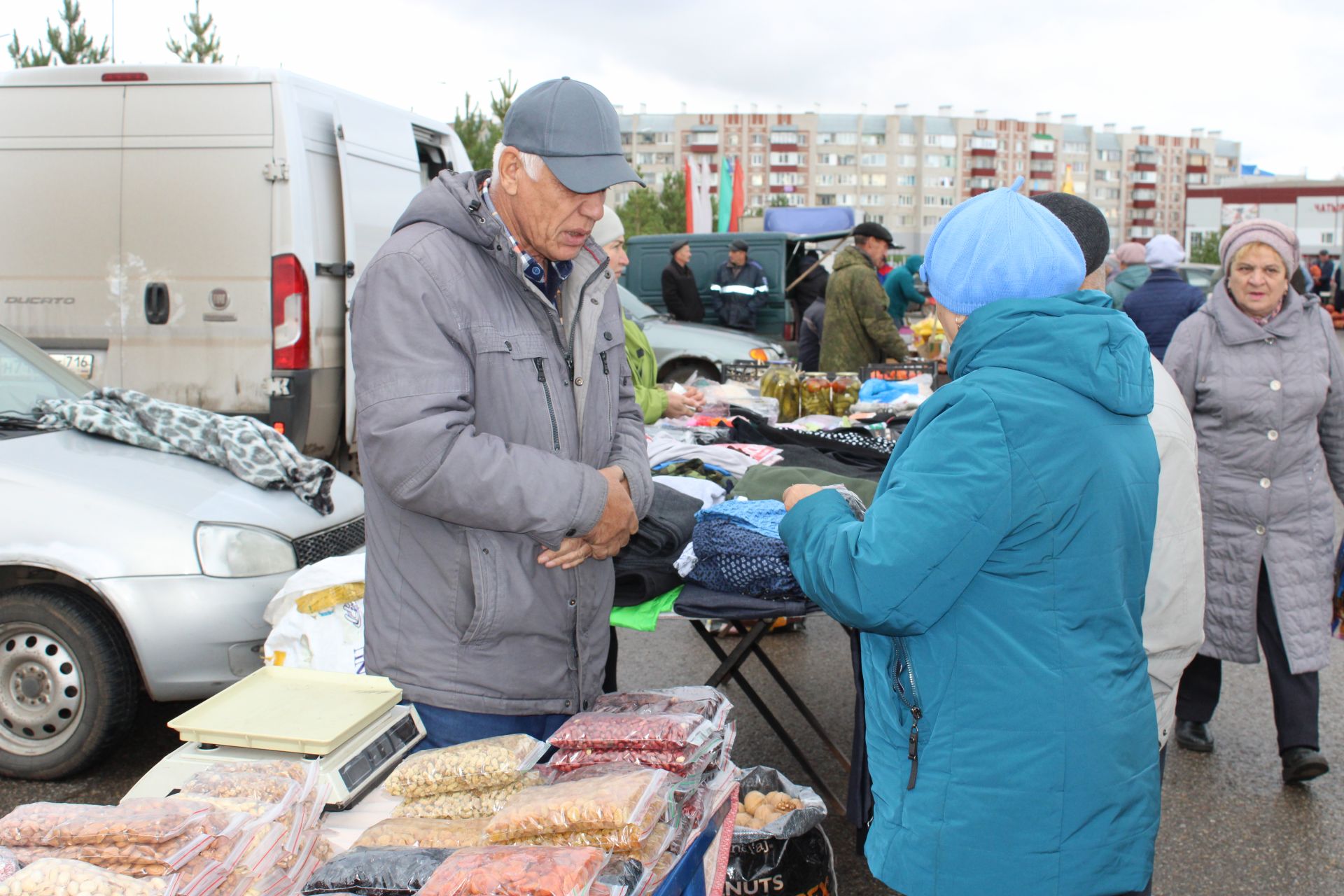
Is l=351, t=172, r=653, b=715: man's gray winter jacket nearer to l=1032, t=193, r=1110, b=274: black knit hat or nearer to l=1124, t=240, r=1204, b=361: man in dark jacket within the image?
l=1032, t=193, r=1110, b=274: black knit hat

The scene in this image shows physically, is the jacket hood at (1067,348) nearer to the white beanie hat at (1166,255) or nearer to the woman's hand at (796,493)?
the woman's hand at (796,493)

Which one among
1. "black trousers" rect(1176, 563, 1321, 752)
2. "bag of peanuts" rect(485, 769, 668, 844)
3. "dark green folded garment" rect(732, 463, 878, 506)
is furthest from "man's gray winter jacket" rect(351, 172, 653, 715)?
"black trousers" rect(1176, 563, 1321, 752)

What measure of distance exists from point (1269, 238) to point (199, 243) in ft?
18.2

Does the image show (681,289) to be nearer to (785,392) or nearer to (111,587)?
(785,392)

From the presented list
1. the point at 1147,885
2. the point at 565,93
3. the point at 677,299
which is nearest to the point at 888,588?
the point at 1147,885

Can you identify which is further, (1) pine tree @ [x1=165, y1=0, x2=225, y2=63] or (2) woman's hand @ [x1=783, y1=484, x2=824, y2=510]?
(1) pine tree @ [x1=165, y1=0, x2=225, y2=63]

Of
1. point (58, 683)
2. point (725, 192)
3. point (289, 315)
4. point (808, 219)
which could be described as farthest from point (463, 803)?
point (725, 192)

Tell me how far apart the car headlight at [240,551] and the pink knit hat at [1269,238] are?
3.69m

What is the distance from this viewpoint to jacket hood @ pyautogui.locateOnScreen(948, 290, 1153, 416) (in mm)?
1798

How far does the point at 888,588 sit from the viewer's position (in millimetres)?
1779

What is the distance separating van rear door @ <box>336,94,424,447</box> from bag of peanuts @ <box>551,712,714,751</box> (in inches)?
195

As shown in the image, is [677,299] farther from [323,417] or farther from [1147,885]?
[1147,885]

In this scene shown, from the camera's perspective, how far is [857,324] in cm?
843

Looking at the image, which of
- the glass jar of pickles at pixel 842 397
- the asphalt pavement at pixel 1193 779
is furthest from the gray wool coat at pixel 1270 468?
the glass jar of pickles at pixel 842 397
